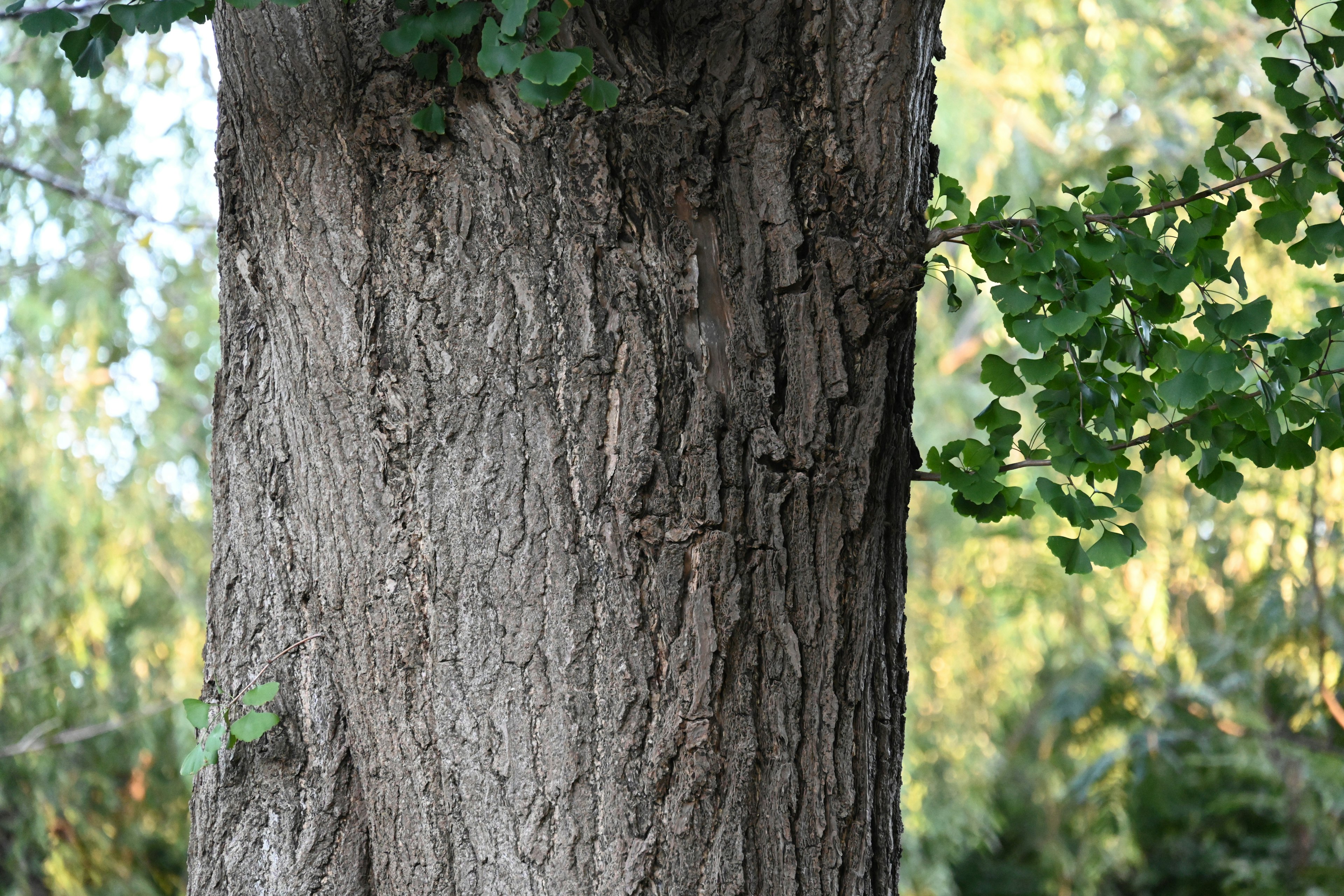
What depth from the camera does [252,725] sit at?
103 cm

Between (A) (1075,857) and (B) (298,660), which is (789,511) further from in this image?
(A) (1075,857)

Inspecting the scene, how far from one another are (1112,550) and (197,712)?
0.92 metres

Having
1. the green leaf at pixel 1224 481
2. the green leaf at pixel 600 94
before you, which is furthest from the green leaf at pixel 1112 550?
the green leaf at pixel 600 94

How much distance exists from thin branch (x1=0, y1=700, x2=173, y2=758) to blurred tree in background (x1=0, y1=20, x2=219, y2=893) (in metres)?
0.02

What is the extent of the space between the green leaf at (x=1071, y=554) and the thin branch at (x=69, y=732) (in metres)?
4.14

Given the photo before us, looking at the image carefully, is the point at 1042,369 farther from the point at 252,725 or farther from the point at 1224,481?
the point at 252,725

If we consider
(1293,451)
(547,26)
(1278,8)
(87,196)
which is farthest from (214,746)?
(87,196)

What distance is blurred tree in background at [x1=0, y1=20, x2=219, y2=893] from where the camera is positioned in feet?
14.4

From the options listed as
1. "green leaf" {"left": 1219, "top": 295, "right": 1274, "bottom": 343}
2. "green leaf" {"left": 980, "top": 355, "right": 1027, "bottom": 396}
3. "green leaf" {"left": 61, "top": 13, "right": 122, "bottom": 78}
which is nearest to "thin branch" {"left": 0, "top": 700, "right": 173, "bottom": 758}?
"green leaf" {"left": 61, "top": 13, "right": 122, "bottom": 78}

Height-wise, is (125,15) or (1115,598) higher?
(125,15)

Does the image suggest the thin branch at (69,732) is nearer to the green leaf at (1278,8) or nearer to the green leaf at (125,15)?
the green leaf at (125,15)

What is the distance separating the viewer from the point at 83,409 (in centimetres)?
448

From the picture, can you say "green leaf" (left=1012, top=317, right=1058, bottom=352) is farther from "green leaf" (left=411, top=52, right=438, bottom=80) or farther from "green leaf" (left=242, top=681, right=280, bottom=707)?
A: "green leaf" (left=242, top=681, right=280, bottom=707)

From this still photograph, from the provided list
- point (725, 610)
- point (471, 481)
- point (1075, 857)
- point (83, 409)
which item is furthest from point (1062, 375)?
point (1075, 857)
